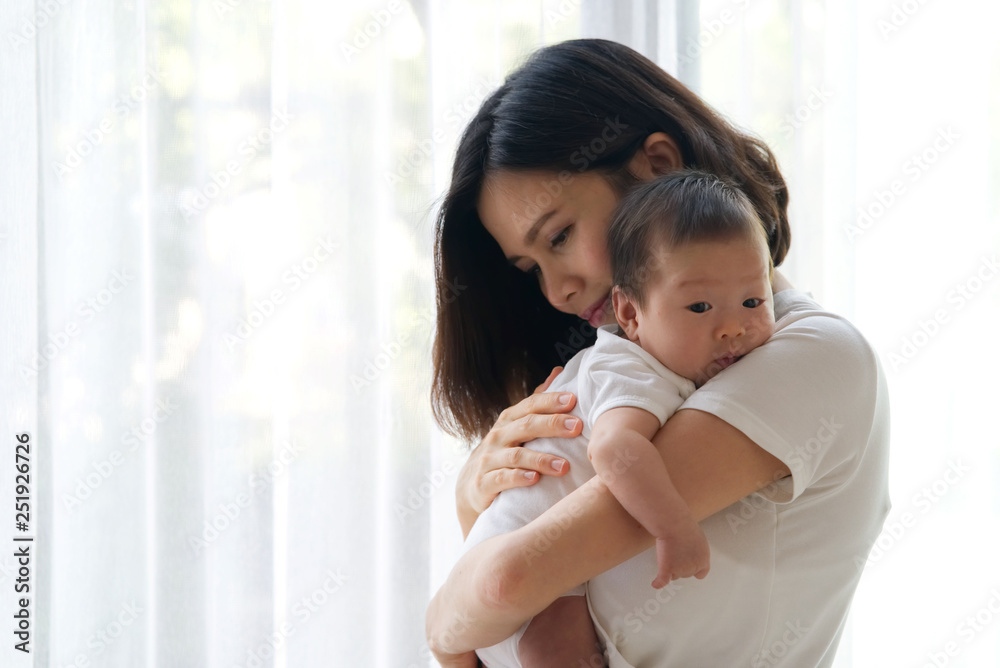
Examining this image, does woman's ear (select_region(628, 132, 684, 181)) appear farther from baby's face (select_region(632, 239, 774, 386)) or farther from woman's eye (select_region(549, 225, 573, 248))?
baby's face (select_region(632, 239, 774, 386))

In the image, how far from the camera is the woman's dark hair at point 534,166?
3.71 ft

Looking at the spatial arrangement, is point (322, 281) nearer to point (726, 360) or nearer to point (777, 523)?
point (726, 360)

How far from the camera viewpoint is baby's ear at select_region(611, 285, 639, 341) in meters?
1.04

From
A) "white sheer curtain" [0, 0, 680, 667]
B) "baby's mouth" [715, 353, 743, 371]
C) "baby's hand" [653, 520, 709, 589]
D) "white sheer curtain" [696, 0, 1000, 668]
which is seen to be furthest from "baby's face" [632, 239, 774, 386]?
"white sheer curtain" [696, 0, 1000, 668]

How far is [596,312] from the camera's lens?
1238 millimetres

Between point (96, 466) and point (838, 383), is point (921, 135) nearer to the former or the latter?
point (838, 383)

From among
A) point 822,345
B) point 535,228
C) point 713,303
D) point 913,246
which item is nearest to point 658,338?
point 713,303

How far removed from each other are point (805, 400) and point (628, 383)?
20 centimetres

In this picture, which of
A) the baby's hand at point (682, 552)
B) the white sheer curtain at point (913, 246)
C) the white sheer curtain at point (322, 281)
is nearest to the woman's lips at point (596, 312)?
the baby's hand at point (682, 552)

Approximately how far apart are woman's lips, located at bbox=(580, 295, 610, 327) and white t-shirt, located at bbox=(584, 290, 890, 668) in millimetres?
→ 327

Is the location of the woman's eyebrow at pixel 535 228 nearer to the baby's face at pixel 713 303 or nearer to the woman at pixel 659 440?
the woman at pixel 659 440

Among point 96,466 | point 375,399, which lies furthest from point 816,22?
point 96,466

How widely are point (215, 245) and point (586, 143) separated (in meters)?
0.87

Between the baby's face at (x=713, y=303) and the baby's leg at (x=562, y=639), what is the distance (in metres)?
0.32
